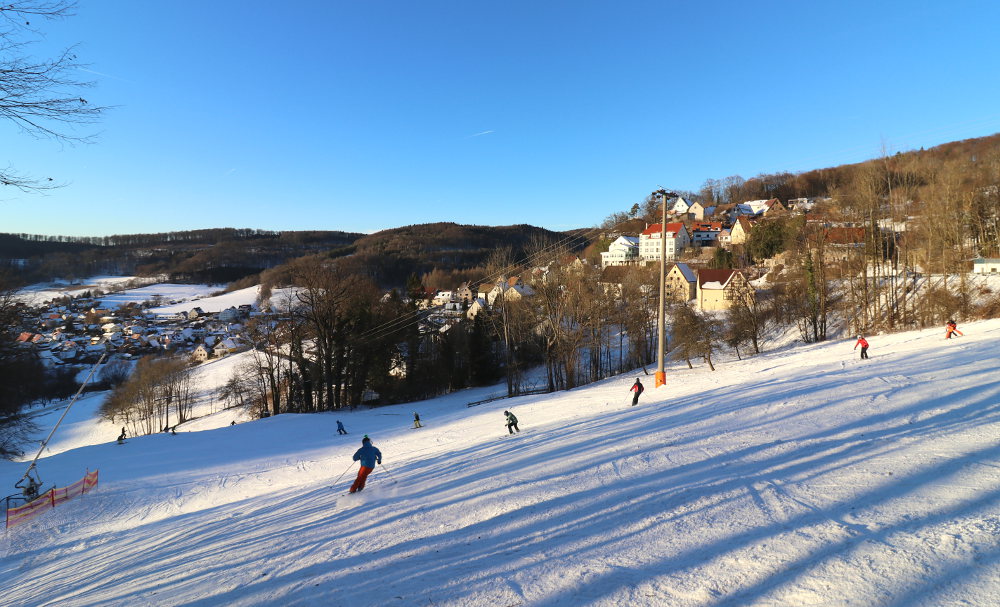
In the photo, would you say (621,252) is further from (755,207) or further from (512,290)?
(512,290)

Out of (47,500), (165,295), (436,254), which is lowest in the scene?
(47,500)

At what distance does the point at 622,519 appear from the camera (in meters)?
6.11

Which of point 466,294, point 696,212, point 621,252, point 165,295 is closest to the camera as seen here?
point 466,294

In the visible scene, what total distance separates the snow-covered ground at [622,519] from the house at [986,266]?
34058mm

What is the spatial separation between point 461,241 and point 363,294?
141m

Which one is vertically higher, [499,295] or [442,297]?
[499,295]

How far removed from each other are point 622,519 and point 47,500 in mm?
17409

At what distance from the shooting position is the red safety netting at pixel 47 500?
1205 cm

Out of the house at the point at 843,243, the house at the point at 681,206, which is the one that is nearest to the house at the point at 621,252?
the house at the point at 681,206

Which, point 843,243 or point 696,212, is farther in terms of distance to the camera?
point 696,212

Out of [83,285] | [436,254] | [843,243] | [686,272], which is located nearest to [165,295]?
[83,285]

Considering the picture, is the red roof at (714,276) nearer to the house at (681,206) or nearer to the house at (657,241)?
the house at (657,241)

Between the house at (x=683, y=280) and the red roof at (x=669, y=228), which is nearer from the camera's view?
the house at (x=683, y=280)

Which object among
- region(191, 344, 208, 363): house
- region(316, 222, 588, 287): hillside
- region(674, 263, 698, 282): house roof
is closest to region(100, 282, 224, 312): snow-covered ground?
region(191, 344, 208, 363): house
